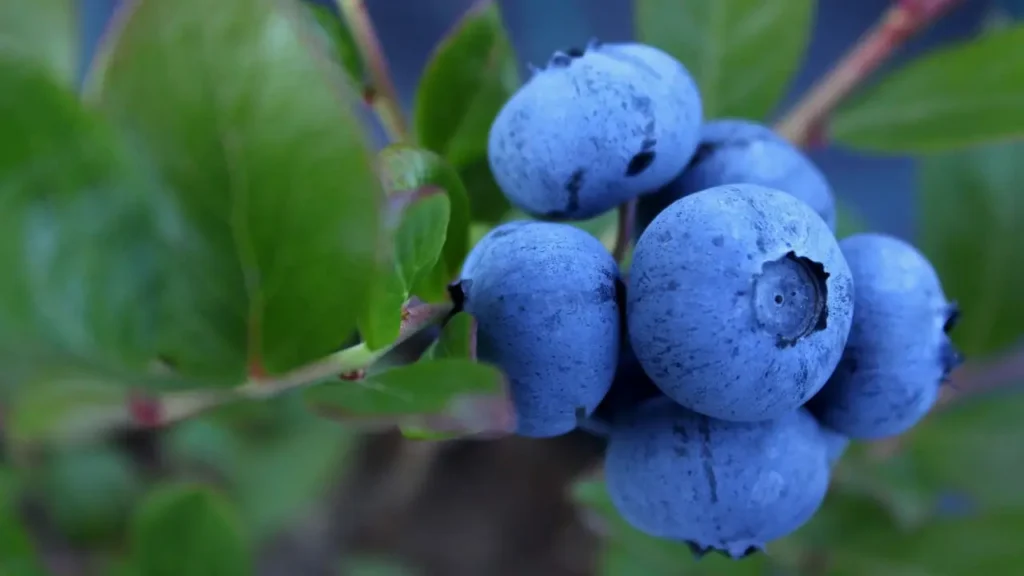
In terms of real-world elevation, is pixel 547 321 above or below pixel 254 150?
below

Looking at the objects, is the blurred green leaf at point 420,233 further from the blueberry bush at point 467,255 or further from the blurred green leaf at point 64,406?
the blurred green leaf at point 64,406

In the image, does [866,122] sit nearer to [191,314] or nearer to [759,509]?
[759,509]

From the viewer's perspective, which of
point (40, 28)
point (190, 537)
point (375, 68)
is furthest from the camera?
point (190, 537)

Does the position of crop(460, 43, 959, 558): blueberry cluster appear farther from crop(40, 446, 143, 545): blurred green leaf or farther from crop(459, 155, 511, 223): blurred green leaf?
crop(40, 446, 143, 545): blurred green leaf

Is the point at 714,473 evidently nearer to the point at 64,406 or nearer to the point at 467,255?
the point at 467,255

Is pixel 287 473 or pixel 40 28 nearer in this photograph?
pixel 40 28

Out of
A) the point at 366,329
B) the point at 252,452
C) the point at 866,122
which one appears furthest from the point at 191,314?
the point at 252,452

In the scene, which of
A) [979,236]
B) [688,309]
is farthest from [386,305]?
[979,236]

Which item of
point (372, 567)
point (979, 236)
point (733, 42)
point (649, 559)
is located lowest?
point (372, 567)

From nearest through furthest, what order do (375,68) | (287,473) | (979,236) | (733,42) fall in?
(375,68)
(733,42)
(979,236)
(287,473)
